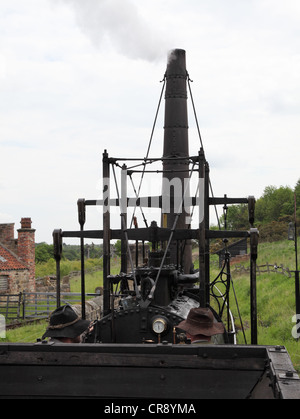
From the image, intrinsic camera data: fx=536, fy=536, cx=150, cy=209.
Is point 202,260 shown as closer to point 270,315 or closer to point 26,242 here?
point 270,315

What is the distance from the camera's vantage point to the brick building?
2562 centimetres

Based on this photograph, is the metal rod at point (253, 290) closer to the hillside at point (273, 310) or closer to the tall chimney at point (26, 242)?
the hillside at point (273, 310)

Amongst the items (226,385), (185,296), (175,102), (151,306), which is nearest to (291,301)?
(175,102)

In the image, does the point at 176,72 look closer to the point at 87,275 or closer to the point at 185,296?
the point at 185,296

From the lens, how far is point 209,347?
14.8 ft

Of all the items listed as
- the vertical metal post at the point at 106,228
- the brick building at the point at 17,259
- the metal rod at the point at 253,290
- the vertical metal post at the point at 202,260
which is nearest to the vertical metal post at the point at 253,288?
the metal rod at the point at 253,290

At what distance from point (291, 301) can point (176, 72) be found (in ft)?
32.7

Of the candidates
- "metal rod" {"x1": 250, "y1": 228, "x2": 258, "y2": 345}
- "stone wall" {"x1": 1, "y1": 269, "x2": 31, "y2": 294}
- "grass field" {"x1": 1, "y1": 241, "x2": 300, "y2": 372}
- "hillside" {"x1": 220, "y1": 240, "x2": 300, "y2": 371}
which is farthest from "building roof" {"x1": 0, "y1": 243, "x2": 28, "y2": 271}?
"metal rod" {"x1": 250, "y1": 228, "x2": 258, "y2": 345}

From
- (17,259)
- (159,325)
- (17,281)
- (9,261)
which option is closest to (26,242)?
(17,259)

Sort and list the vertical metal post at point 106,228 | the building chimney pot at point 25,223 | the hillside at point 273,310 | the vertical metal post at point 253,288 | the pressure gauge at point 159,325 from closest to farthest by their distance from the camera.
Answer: the pressure gauge at point 159,325, the vertical metal post at point 253,288, the vertical metal post at point 106,228, the hillside at point 273,310, the building chimney pot at point 25,223

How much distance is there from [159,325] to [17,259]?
68.5 ft

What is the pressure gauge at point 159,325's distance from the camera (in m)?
6.66

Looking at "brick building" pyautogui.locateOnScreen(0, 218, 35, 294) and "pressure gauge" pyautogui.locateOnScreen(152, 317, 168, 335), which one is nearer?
"pressure gauge" pyautogui.locateOnScreen(152, 317, 168, 335)

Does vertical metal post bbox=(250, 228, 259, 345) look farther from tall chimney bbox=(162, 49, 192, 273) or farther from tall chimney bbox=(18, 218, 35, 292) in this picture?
tall chimney bbox=(18, 218, 35, 292)
